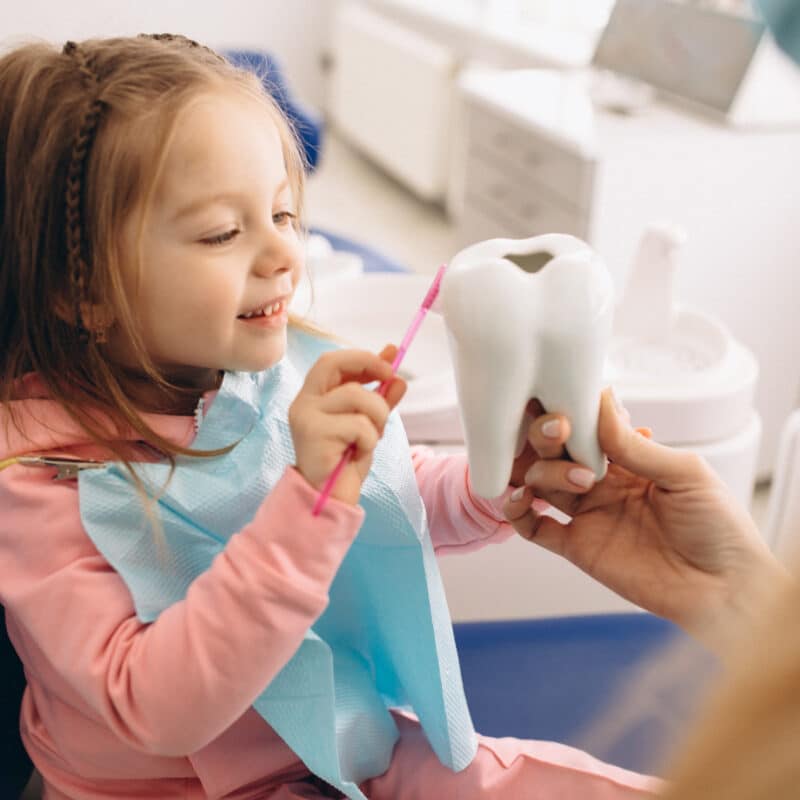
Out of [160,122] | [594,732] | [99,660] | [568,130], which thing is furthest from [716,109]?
[99,660]

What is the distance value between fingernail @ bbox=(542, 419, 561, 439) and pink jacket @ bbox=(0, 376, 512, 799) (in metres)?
0.14

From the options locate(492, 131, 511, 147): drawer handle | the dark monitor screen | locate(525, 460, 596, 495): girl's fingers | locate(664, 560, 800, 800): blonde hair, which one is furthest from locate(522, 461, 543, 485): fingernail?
locate(492, 131, 511, 147): drawer handle

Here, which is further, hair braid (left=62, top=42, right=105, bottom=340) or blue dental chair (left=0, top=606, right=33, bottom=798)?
blue dental chair (left=0, top=606, right=33, bottom=798)

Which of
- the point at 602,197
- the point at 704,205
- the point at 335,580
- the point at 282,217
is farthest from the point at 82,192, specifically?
the point at 704,205

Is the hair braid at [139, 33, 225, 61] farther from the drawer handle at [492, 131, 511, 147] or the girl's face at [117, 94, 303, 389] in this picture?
the drawer handle at [492, 131, 511, 147]

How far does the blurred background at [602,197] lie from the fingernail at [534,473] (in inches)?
13.6

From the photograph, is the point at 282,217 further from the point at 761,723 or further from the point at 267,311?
the point at 761,723

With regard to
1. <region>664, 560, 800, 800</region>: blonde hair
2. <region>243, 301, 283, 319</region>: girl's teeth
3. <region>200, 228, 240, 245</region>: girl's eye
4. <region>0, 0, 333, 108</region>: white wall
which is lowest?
<region>0, 0, 333, 108</region>: white wall

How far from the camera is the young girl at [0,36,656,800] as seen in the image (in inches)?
26.8

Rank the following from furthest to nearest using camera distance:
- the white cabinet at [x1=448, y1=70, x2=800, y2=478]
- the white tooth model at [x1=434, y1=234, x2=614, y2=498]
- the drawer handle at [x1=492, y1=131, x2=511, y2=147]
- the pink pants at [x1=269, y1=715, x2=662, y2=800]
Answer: the drawer handle at [x1=492, y1=131, x2=511, y2=147] → the white cabinet at [x1=448, y1=70, x2=800, y2=478] → the pink pants at [x1=269, y1=715, x2=662, y2=800] → the white tooth model at [x1=434, y1=234, x2=614, y2=498]

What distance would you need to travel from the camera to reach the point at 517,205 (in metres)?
2.47

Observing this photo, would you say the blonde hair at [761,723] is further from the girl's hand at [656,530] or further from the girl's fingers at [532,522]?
the girl's fingers at [532,522]

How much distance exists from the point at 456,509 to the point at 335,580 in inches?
4.9

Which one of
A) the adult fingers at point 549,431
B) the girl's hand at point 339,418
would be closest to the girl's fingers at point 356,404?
the girl's hand at point 339,418
